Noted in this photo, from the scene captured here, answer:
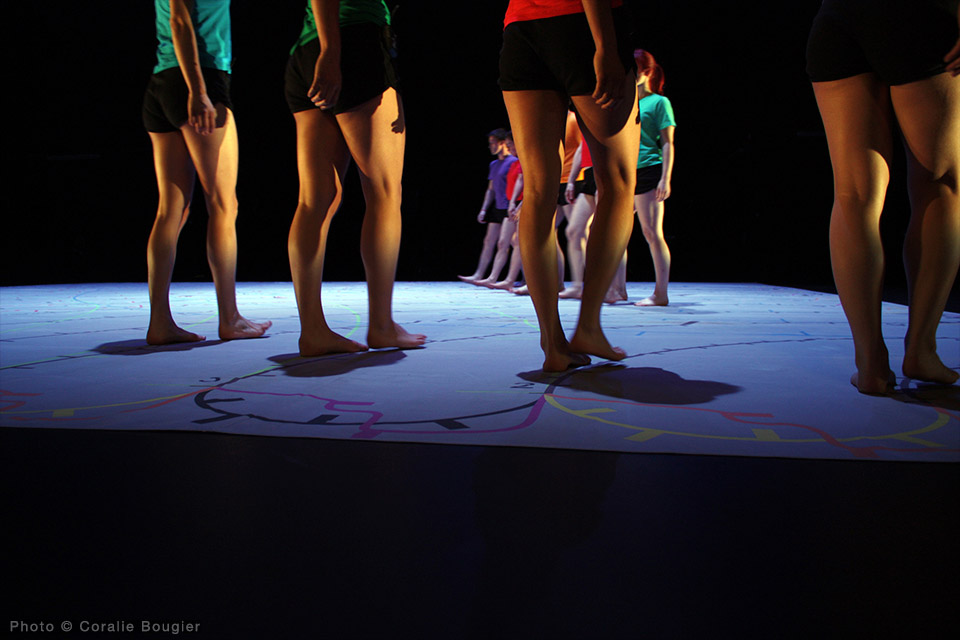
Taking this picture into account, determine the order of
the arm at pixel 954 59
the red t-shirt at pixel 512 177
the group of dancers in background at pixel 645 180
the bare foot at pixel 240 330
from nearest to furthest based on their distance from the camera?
the arm at pixel 954 59 → the bare foot at pixel 240 330 → the group of dancers in background at pixel 645 180 → the red t-shirt at pixel 512 177

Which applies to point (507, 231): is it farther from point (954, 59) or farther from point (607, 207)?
point (954, 59)

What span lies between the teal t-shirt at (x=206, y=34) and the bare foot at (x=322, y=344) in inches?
35.6

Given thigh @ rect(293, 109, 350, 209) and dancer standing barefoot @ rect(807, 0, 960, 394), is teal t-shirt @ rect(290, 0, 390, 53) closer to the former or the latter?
thigh @ rect(293, 109, 350, 209)

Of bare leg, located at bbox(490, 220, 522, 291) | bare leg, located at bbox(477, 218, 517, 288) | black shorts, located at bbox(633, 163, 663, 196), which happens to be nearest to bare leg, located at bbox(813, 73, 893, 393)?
black shorts, located at bbox(633, 163, 663, 196)

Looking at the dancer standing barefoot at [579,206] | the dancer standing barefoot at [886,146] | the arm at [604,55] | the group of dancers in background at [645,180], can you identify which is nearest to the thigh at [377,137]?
the arm at [604,55]

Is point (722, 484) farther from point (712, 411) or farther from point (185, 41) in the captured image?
point (185, 41)

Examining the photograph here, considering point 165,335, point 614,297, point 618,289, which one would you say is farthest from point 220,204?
point 618,289

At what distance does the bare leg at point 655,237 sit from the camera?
3631mm

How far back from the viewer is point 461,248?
911 centimetres

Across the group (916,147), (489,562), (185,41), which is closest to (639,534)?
(489,562)

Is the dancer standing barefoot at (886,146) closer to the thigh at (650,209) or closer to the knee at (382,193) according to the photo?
the knee at (382,193)

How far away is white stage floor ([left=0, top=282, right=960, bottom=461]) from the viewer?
986mm

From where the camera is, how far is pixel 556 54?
1465 millimetres

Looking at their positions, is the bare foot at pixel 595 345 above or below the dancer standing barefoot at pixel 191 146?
below
